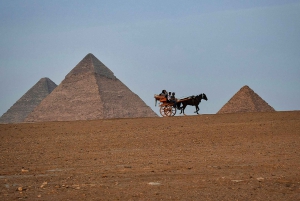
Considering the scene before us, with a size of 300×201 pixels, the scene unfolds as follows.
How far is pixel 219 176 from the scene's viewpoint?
9.42 meters

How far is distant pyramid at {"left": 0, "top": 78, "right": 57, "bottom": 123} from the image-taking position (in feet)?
291

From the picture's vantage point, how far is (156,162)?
11242 millimetres

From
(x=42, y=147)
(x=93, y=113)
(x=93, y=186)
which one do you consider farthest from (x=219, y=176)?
(x=93, y=113)

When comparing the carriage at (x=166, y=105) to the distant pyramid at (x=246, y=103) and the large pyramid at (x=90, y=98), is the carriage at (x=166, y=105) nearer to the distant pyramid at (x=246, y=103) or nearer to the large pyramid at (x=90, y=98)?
the distant pyramid at (x=246, y=103)

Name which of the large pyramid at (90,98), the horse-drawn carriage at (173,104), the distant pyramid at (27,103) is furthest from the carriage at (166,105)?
the distant pyramid at (27,103)

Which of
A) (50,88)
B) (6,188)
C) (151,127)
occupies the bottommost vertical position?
(6,188)

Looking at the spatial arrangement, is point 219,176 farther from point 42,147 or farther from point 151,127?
point 151,127

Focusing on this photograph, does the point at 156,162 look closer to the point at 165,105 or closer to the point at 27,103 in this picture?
the point at 165,105

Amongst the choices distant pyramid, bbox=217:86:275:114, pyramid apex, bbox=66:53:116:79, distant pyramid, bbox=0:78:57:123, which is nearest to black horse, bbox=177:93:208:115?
distant pyramid, bbox=217:86:275:114

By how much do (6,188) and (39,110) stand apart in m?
72.1

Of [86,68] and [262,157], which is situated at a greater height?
[86,68]

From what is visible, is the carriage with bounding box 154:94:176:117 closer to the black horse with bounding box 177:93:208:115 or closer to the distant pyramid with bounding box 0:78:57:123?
the black horse with bounding box 177:93:208:115

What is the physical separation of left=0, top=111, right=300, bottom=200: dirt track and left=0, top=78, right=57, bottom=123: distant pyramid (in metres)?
70.7

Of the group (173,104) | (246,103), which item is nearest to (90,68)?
(246,103)
